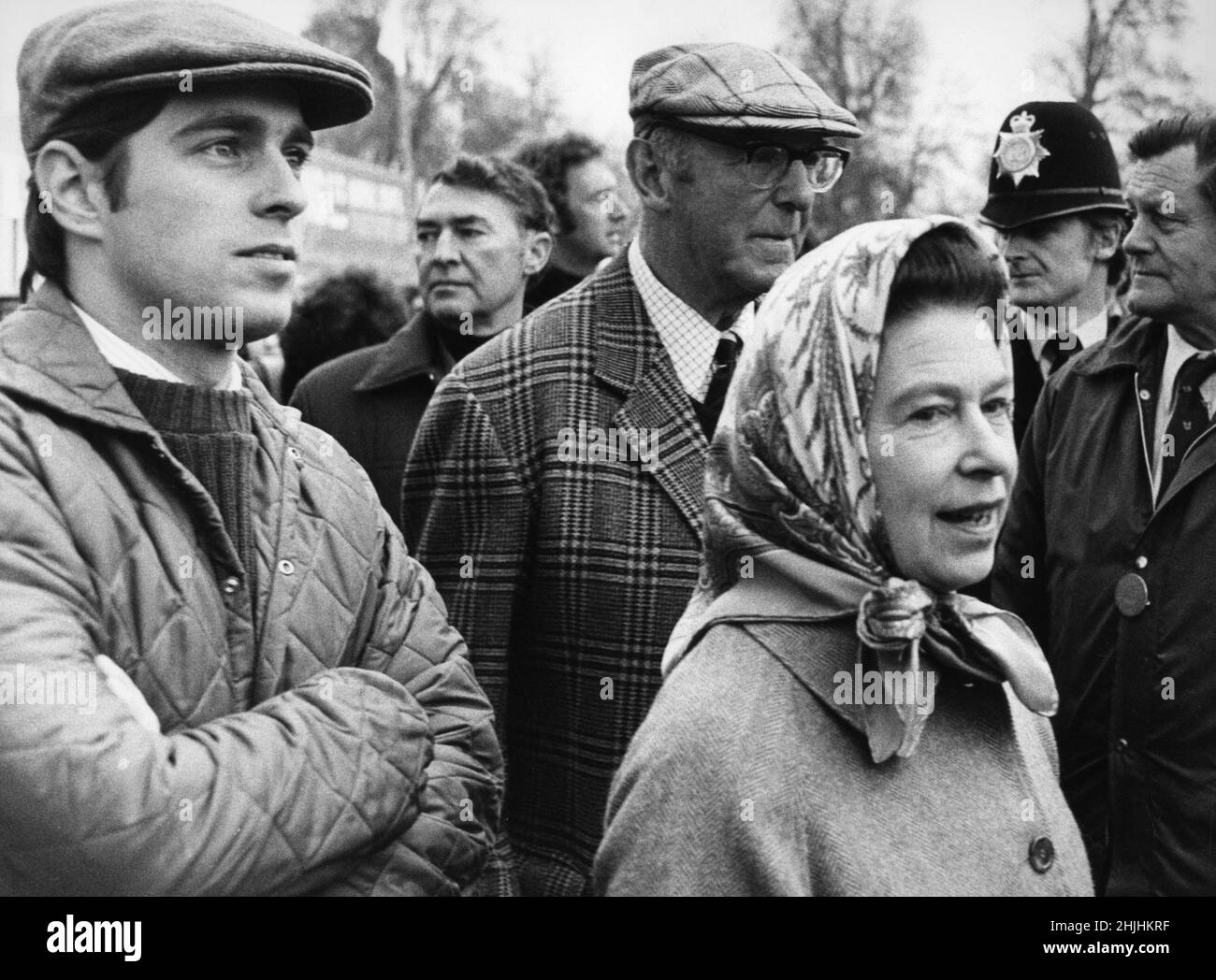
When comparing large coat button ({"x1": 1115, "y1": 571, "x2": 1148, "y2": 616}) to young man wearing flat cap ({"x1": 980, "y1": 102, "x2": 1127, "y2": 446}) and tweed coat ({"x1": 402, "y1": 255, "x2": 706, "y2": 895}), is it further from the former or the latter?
young man wearing flat cap ({"x1": 980, "y1": 102, "x2": 1127, "y2": 446})

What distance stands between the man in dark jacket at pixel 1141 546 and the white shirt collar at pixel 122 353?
2.15 m

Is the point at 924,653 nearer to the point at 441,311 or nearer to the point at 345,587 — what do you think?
the point at 345,587

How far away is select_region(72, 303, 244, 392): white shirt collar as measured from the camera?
218 cm

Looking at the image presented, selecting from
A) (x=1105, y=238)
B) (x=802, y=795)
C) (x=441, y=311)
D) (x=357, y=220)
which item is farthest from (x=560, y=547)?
(x=357, y=220)

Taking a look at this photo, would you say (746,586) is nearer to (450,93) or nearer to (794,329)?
(794,329)

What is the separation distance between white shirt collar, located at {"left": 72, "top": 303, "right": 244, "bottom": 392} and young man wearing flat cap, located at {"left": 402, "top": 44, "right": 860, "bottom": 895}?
1.02m

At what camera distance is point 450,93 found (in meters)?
5.16

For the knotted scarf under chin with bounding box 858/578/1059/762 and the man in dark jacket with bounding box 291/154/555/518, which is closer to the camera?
the knotted scarf under chin with bounding box 858/578/1059/762

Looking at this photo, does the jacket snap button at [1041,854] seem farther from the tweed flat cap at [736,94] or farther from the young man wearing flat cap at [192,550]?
the tweed flat cap at [736,94]

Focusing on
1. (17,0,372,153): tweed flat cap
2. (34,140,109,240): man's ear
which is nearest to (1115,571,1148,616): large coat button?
(17,0,372,153): tweed flat cap

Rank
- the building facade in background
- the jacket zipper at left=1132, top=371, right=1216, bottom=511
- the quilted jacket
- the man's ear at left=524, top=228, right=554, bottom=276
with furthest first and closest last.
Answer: the building facade in background → the man's ear at left=524, top=228, right=554, bottom=276 → the jacket zipper at left=1132, top=371, right=1216, bottom=511 → the quilted jacket

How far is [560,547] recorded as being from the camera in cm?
308
